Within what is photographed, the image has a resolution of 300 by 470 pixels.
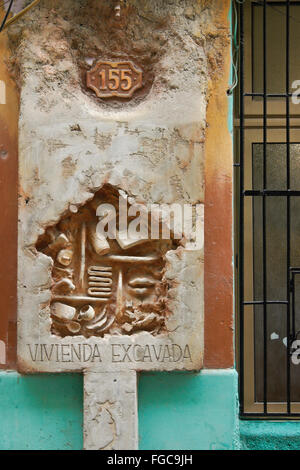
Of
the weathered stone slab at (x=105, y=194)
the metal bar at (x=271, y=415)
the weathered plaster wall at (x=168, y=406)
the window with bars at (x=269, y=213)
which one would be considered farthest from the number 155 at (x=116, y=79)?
the metal bar at (x=271, y=415)

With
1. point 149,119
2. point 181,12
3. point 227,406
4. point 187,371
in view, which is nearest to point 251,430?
point 227,406

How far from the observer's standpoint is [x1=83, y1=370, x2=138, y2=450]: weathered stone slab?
9.82 ft

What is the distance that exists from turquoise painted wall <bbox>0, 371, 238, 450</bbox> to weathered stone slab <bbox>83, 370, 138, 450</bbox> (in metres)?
0.10

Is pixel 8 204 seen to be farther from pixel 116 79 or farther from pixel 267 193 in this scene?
pixel 267 193

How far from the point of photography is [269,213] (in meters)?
3.82

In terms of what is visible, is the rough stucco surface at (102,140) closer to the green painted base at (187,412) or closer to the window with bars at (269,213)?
Result: the green painted base at (187,412)

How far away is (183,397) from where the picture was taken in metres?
3.10

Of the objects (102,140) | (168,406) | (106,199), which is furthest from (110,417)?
(102,140)

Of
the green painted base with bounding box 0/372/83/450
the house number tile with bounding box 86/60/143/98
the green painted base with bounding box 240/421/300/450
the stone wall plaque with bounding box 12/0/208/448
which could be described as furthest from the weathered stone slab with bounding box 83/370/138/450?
the house number tile with bounding box 86/60/143/98

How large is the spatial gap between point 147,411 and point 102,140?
1.55 metres

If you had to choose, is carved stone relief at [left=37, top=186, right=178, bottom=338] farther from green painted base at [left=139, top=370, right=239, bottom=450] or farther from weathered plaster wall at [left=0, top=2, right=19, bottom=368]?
green painted base at [left=139, top=370, right=239, bottom=450]
